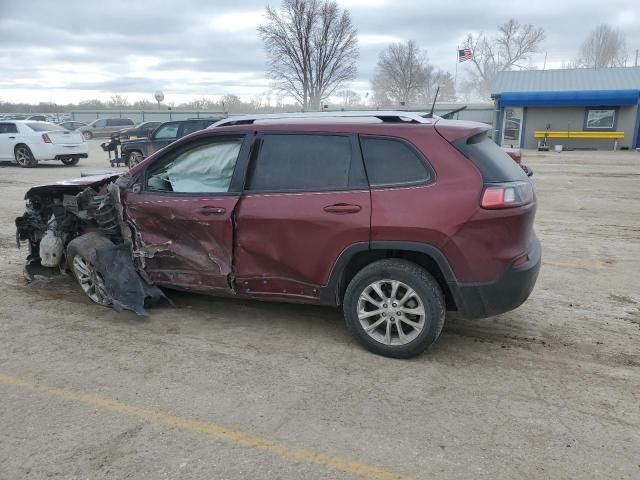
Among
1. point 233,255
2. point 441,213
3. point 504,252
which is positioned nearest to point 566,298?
point 504,252

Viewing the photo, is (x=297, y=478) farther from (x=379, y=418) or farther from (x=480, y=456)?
(x=480, y=456)

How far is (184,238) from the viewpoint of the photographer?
4.49 meters

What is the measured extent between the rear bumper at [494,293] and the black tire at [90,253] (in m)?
3.14

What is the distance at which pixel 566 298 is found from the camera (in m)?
5.26

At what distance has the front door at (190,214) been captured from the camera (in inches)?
170

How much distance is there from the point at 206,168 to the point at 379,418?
255 cm

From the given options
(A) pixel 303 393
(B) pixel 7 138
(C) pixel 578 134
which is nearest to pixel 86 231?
(A) pixel 303 393

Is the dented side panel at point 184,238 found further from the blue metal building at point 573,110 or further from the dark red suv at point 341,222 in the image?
the blue metal building at point 573,110

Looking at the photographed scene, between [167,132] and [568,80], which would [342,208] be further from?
[568,80]

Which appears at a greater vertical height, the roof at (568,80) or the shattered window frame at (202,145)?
the roof at (568,80)

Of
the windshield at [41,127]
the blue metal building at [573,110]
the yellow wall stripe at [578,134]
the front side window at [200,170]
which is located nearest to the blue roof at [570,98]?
the blue metal building at [573,110]

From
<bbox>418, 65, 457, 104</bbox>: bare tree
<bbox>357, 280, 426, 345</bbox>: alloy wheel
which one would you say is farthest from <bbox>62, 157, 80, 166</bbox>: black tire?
<bbox>418, 65, 457, 104</bbox>: bare tree

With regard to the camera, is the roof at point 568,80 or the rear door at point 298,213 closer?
the rear door at point 298,213

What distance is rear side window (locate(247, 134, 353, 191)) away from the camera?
13.1ft
